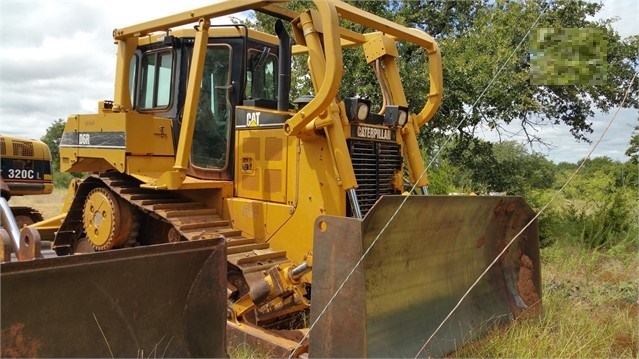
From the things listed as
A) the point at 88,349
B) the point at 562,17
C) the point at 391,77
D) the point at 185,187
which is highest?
the point at 562,17

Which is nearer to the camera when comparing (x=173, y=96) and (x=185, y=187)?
(x=185, y=187)

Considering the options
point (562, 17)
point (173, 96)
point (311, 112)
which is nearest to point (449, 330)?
point (311, 112)

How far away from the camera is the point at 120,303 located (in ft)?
9.39

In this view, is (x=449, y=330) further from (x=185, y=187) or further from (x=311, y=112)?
(x=185, y=187)

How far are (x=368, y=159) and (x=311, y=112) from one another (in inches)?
32.5

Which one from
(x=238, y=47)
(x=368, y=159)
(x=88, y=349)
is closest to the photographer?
(x=88, y=349)

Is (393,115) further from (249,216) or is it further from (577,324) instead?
(577,324)

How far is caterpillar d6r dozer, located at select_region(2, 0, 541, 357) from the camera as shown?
9.78 feet

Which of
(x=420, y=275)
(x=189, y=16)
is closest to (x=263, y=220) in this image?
(x=420, y=275)

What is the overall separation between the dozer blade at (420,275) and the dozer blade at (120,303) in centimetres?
65

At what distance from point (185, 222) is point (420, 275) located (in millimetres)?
2176

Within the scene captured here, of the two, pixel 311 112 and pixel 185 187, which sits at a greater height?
pixel 311 112

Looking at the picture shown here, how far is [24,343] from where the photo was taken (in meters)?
2.49

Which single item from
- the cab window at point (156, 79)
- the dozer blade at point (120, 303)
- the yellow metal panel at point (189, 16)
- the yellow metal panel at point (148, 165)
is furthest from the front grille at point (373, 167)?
the cab window at point (156, 79)
